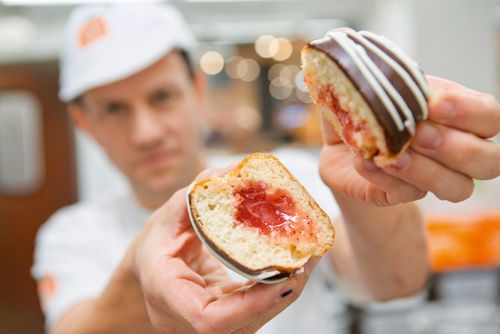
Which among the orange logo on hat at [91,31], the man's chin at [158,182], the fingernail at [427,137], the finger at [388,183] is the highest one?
the orange logo on hat at [91,31]

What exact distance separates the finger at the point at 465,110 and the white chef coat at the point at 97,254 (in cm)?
48

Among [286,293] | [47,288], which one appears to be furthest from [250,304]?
[47,288]

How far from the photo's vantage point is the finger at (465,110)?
38cm

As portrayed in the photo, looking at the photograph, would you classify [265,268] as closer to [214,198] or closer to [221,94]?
[214,198]

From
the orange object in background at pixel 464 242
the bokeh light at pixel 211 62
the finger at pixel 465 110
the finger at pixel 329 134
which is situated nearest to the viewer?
the finger at pixel 465 110

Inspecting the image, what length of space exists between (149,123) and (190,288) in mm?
534

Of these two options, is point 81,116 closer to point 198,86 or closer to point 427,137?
point 198,86

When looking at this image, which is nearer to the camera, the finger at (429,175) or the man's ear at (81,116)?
the finger at (429,175)

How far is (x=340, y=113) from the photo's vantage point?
1.42 feet

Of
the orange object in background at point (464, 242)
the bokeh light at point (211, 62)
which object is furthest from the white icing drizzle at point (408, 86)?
the bokeh light at point (211, 62)

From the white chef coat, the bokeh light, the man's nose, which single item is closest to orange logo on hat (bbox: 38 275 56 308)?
the white chef coat

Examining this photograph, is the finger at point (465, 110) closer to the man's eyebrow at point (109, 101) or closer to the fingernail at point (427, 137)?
the fingernail at point (427, 137)

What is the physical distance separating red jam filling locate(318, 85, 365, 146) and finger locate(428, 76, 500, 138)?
0.19 feet

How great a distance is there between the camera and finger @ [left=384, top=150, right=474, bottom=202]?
1.30 ft
